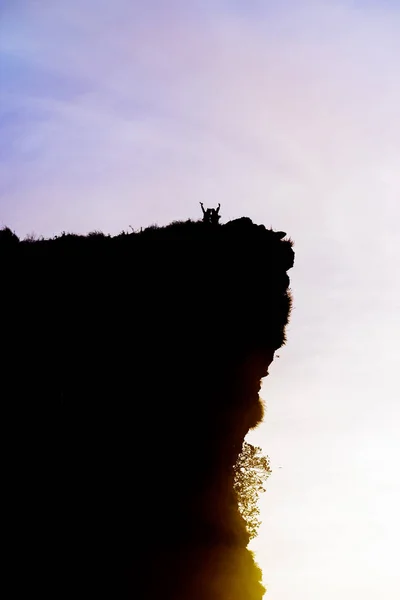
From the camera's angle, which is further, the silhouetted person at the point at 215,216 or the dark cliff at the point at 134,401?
the silhouetted person at the point at 215,216

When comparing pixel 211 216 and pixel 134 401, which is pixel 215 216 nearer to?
pixel 211 216

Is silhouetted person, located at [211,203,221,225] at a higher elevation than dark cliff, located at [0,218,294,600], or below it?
higher

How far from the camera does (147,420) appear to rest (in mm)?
24422

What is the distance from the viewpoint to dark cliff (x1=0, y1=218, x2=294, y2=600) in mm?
21875

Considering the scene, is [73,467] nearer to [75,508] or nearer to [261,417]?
[75,508]

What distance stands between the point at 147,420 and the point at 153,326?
342cm

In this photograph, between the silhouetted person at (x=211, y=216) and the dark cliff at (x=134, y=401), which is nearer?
the dark cliff at (x=134, y=401)

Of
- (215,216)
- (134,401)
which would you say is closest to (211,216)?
(215,216)

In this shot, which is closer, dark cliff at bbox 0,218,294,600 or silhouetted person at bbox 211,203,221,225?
dark cliff at bbox 0,218,294,600

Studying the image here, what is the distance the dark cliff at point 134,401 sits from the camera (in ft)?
71.8

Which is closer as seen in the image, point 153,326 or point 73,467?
point 73,467

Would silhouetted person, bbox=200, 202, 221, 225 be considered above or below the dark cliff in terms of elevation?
above

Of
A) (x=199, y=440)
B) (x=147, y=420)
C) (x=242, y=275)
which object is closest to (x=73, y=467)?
(x=147, y=420)

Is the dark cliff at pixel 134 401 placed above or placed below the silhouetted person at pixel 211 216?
below
